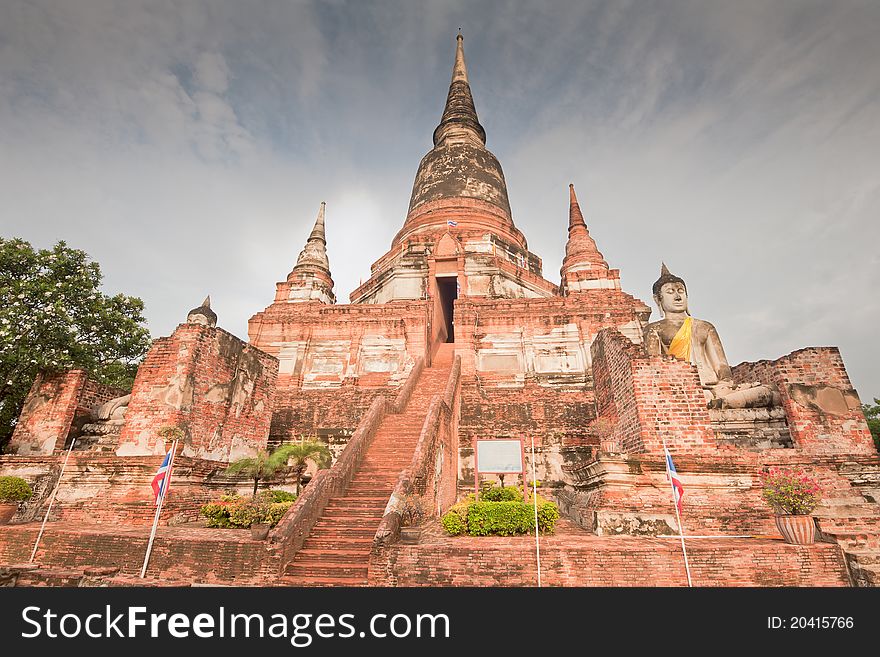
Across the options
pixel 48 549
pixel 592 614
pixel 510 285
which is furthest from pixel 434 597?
pixel 510 285

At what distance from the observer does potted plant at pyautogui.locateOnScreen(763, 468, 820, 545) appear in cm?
589

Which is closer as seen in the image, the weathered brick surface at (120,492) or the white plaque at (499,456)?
the white plaque at (499,456)

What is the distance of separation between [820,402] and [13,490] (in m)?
15.2

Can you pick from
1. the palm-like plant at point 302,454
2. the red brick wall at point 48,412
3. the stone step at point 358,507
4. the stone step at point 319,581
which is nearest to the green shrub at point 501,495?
the stone step at point 358,507

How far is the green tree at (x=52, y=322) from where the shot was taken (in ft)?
34.9

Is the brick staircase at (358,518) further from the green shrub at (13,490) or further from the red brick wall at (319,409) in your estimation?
the green shrub at (13,490)

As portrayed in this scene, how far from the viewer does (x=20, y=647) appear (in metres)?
3.40

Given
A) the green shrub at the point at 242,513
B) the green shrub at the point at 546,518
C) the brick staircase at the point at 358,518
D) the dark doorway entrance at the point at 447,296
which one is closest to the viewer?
the brick staircase at the point at 358,518

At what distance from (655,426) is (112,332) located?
572 inches

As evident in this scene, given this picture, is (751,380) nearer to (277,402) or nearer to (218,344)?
(218,344)

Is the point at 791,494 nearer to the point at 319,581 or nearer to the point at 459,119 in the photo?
the point at 319,581

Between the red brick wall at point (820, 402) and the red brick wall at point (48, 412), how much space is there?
51.3ft

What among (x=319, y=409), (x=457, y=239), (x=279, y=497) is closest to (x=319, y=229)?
(x=457, y=239)

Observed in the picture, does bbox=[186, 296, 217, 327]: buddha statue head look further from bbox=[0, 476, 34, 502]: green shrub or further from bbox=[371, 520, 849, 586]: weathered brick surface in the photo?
bbox=[371, 520, 849, 586]: weathered brick surface
